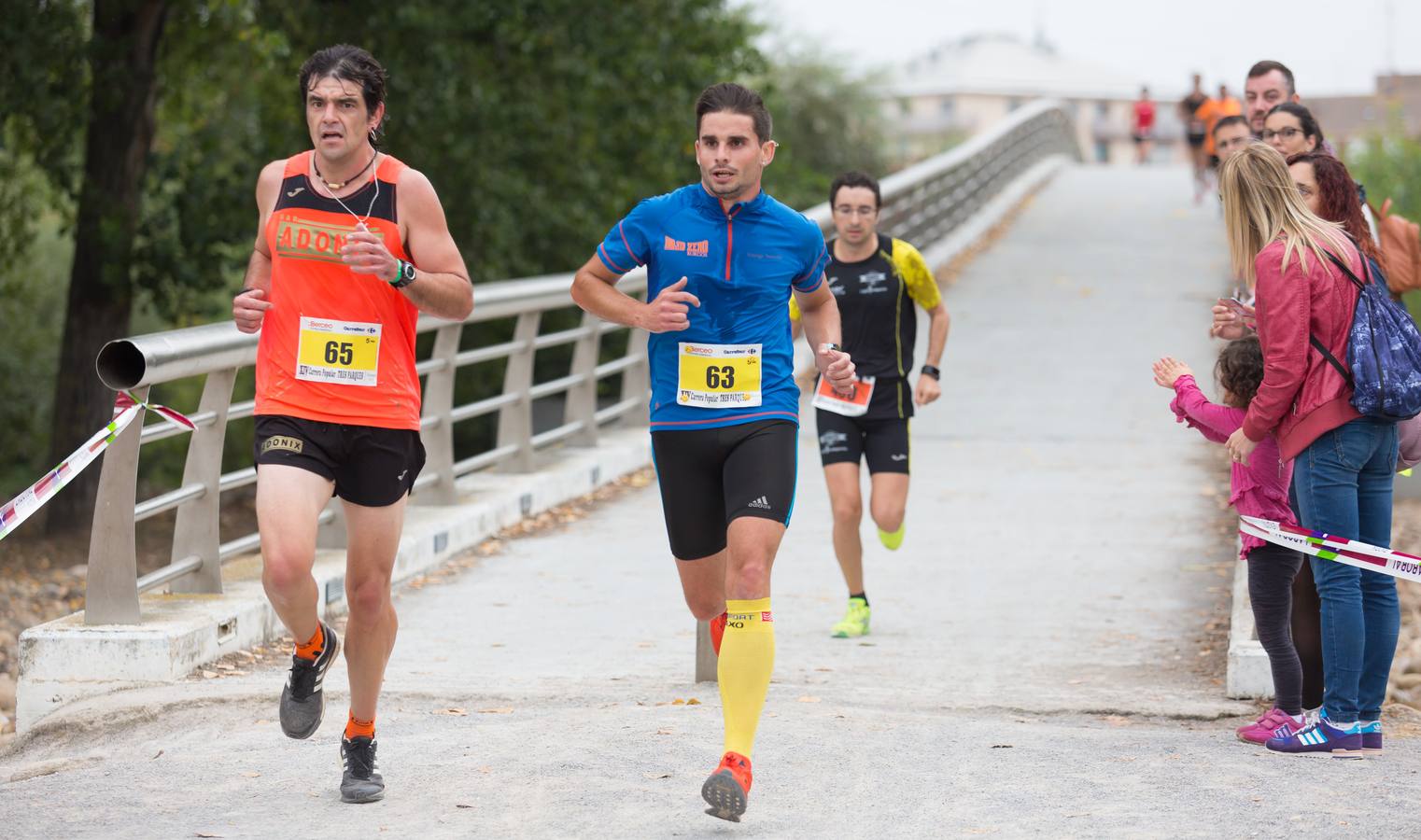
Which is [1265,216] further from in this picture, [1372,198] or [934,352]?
[1372,198]

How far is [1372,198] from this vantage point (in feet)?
63.4

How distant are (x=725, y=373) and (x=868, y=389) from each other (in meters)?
2.94

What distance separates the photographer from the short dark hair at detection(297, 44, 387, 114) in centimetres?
505

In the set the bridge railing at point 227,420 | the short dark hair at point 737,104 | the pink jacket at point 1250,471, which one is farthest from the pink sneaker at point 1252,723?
the bridge railing at point 227,420

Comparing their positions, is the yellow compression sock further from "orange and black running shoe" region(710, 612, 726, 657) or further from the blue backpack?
the blue backpack

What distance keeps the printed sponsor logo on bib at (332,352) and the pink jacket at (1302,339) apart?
102 inches

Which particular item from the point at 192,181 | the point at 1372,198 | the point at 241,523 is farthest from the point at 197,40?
the point at 1372,198

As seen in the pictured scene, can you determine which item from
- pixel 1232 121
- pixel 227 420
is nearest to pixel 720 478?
pixel 227 420

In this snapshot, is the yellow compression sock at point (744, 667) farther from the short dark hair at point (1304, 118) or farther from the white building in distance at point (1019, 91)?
the white building in distance at point (1019, 91)

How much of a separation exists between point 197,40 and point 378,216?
14.3 meters

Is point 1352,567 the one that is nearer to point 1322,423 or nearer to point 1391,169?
point 1322,423

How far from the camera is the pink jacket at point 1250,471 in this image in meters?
6.05

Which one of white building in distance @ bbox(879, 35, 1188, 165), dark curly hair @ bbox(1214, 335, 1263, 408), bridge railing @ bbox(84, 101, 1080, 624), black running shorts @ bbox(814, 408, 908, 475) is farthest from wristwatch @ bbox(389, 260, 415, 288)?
white building in distance @ bbox(879, 35, 1188, 165)

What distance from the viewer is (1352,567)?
5.84m
